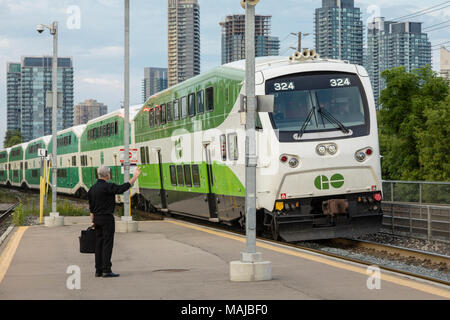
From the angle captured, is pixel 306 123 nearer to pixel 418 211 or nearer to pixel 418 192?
pixel 418 211

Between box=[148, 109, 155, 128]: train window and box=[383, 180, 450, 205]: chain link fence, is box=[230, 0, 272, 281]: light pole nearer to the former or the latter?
box=[383, 180, 450, 205]: chain link fence

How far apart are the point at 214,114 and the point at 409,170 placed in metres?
41.4

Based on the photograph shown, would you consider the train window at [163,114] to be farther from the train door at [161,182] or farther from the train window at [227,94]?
the train window at [227,94]

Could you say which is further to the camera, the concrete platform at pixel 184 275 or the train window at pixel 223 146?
the train window at pixel 223 146

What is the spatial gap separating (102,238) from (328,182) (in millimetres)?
5575

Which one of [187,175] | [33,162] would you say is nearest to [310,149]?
[187,175]

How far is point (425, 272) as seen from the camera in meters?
12.3

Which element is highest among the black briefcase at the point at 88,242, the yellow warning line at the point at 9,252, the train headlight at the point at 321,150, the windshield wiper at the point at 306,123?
the windshield wiper at the point at 306,123

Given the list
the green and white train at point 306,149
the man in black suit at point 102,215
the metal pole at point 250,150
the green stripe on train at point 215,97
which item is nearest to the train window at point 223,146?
the green and white train at point 306,149

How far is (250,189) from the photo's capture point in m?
10.0

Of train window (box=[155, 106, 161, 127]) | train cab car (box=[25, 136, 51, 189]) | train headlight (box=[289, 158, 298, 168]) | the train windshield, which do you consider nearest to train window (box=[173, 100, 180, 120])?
train window (box=[155, 106, 161, 127])

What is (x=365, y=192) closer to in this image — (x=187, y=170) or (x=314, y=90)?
(x=314, y=90)

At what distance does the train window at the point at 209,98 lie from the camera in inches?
717

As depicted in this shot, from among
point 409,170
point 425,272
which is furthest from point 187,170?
point 409,170
